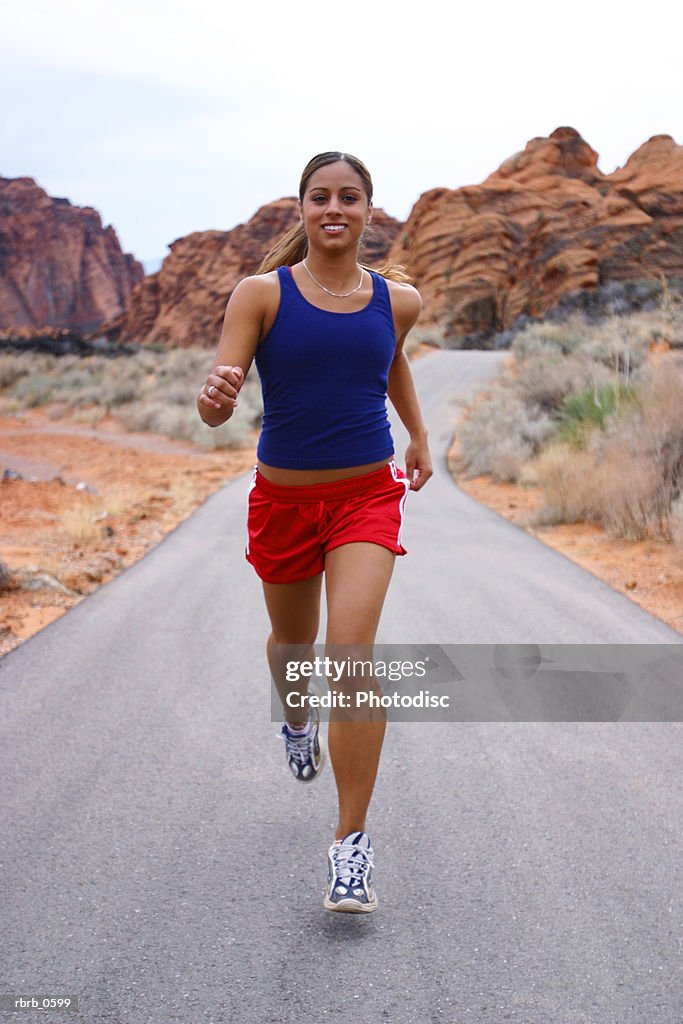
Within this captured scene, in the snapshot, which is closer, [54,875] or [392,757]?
[54,875]

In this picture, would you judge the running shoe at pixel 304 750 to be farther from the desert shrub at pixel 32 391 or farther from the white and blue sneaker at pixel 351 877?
the desert shrub at pixel 32 391

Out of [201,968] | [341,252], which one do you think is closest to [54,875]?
[201,968]

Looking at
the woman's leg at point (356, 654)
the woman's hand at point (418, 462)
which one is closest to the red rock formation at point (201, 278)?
the woman's hand at point (418, 462)

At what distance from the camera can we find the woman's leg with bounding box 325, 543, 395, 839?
262 centimetres

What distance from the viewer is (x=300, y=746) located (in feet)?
10.7

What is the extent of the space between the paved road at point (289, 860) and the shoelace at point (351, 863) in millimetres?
136

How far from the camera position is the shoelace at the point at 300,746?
129 inches

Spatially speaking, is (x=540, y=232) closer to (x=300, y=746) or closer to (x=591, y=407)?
(x=591, y=407)

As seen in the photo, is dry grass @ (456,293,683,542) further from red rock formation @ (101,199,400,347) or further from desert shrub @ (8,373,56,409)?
red rock formation @ (101,199,400,347)

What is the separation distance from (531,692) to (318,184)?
2.73m

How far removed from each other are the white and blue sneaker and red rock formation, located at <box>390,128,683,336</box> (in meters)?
Result: 45.4

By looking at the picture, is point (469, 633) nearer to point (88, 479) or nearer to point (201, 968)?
point (201, 968)

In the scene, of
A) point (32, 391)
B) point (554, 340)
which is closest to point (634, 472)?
point (554, 340)

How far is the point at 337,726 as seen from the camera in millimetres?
2646
